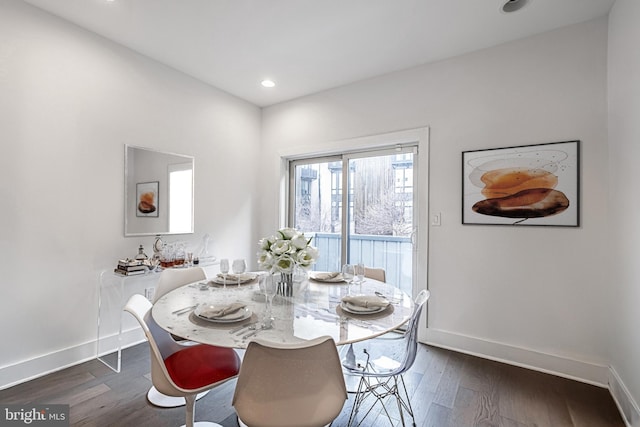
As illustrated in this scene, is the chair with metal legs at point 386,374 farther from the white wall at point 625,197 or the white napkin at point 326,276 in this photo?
the white wall at point 625,197

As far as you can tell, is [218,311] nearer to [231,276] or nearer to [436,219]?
[231,276]

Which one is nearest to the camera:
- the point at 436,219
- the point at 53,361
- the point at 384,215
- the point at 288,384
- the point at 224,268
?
the point at 288,384

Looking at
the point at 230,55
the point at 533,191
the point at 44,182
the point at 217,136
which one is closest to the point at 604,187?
the point at 533,191

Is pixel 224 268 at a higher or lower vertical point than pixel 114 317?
higher

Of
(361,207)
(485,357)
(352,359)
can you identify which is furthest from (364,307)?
(361,207)

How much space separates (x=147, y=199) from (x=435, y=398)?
298cm

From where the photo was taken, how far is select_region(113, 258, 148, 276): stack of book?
2.55m

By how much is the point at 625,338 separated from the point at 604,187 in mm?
1052

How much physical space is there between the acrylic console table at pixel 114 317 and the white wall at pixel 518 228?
2.82 m

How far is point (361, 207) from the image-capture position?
353 cm

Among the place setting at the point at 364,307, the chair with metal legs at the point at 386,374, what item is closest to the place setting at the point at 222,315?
the place setting at the point at 364,307

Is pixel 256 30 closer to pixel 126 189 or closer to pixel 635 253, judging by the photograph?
pixel 126 189

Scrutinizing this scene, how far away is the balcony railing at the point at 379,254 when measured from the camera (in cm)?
320

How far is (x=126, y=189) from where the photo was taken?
2770mm
